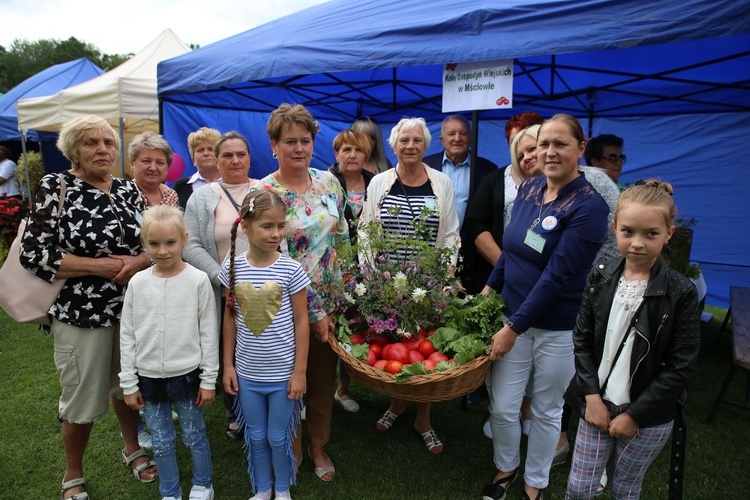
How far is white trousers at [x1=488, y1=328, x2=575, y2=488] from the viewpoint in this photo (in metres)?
2.21

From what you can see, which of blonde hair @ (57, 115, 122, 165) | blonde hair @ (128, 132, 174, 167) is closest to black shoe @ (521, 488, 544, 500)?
blonde hair @ (57, 115, 122, 165)

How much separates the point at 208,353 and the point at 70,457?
3.27 ft

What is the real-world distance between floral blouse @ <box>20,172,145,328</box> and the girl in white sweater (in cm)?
20

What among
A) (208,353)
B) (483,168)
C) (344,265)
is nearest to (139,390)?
(208,353)

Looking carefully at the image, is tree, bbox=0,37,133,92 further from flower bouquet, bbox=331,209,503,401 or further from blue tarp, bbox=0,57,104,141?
flower bouquet, bbox=331,209,503,401

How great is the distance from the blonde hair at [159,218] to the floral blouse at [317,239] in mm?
431

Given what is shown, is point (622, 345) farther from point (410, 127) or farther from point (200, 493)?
point (200, 493)

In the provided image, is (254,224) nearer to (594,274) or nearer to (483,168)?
(594,274)

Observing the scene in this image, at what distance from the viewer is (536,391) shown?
2289 millimetres

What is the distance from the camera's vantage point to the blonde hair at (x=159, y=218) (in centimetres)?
214

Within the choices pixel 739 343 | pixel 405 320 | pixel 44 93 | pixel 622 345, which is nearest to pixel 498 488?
pixel 405 320

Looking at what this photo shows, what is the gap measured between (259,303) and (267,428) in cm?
68

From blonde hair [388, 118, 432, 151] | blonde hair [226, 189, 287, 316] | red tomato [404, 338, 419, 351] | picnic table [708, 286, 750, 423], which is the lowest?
picnic table [708, 286, 750, 423]

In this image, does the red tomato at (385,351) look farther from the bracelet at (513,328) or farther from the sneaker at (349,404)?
the sneaker at (349,404)
